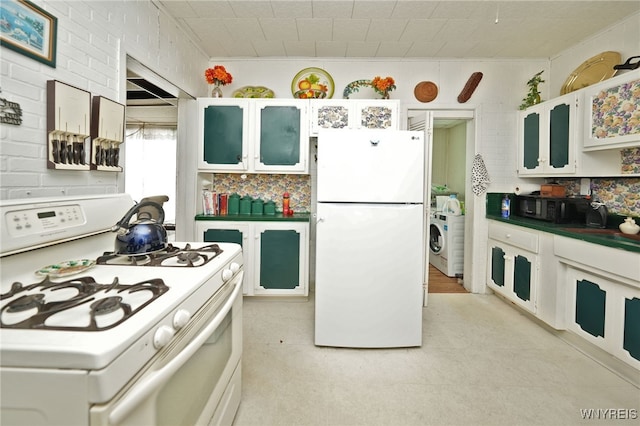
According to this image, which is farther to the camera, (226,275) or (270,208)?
(270,208)

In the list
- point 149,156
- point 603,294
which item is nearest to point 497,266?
point 603,294

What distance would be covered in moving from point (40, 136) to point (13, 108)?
0.15 meters

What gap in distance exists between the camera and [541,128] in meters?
3.02

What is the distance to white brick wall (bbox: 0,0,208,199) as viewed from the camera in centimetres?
134

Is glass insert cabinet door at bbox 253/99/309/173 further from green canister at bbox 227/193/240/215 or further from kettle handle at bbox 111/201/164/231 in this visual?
kettle handle at bbox 111/201/164/231

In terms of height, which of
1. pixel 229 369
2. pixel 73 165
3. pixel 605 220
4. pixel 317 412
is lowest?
pixel 317 412

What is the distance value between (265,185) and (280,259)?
928 mm

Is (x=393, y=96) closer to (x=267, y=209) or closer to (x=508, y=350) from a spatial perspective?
(x=267, y=209)

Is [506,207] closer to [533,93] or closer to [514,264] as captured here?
[514,264]

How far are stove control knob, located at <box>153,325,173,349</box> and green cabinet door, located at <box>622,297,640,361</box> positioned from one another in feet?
8.18

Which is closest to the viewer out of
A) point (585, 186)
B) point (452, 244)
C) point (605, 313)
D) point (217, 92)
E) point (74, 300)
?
point (74, 300)

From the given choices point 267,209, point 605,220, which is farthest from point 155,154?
point 605,220

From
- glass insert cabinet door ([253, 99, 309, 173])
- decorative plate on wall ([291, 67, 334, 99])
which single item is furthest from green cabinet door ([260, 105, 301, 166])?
decorative plate on wall ([291, 67, 334, 99])

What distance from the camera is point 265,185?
142 inches
